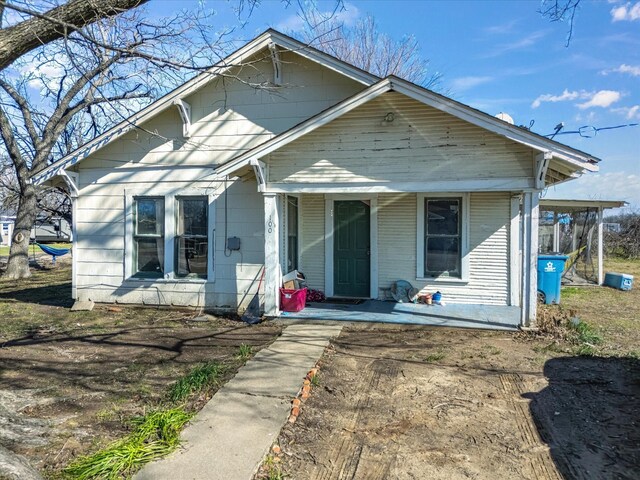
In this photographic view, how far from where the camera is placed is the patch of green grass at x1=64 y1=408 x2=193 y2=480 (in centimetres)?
310

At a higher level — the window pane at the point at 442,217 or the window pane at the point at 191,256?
the window pane at the point at 442,217

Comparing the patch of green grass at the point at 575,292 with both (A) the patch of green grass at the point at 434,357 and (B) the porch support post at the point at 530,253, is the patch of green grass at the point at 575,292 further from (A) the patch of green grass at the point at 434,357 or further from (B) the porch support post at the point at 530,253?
(A) the patch of green grass at the point at 434,357

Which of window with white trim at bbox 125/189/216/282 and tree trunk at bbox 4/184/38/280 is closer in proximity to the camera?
window with white trim at bbox 125/189/216/282

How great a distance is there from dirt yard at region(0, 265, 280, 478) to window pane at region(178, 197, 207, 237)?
69.1 inches

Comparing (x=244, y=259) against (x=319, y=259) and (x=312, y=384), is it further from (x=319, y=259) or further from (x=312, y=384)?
(x=312, y=384)

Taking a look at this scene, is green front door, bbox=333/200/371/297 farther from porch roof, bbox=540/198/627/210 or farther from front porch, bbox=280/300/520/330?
porch roof, bbox=540/198/627/210

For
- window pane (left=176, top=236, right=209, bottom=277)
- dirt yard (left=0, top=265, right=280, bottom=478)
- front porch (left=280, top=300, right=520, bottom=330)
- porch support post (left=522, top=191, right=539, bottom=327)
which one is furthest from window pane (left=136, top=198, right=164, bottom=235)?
porch support post (left=522, top=191, right=539, bottom=327)

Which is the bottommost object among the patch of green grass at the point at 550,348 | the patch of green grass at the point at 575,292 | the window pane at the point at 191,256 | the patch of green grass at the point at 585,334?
the patch of green grass at the point at 550,348

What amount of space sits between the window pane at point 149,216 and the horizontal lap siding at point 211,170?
0.30 metres

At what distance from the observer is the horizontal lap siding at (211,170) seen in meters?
8.81

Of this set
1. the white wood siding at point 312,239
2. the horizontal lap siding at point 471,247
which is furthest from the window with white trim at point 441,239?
the white wood siding at point 312,239

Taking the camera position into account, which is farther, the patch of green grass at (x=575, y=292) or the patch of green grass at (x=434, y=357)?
the patch of green grass at (x=575, y=292)

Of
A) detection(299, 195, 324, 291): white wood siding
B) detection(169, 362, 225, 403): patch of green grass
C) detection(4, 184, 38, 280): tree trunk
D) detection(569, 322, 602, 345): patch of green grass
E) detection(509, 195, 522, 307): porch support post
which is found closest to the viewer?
detection(169, 362, 225, 403): patch of green grass

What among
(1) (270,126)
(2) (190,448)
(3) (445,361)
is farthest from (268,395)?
(1) (270,126)
